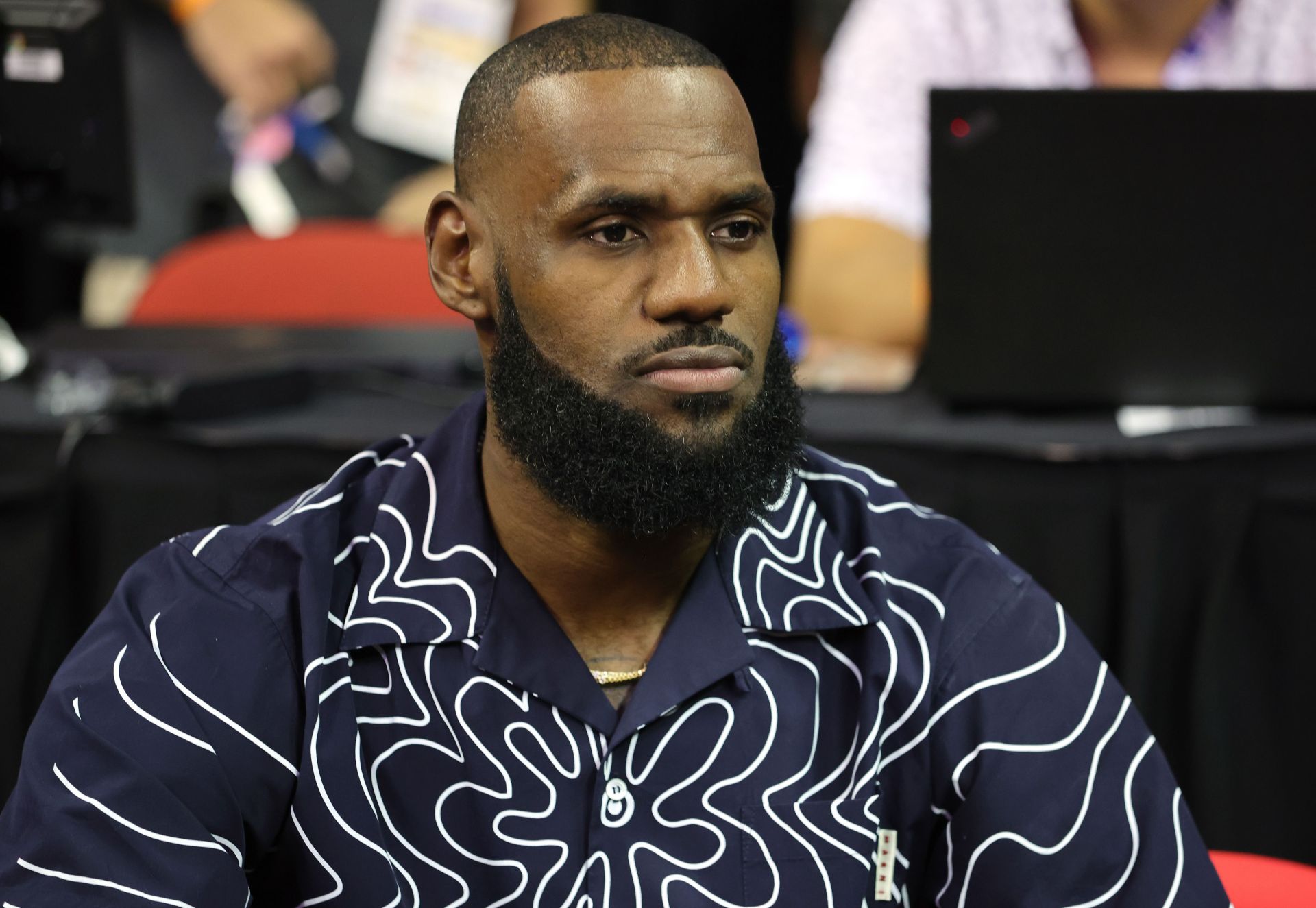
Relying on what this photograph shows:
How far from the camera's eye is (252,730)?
3.77 ft

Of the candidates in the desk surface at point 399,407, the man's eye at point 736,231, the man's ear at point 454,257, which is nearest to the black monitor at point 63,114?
→ the desk surface at point 399,407

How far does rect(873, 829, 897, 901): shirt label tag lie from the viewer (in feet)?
4.02

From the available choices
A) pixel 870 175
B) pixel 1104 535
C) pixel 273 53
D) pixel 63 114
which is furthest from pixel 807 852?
pixel 273 53

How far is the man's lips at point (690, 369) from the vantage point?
45.7 inches

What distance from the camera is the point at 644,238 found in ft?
3.90

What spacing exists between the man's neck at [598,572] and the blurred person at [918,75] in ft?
6.43

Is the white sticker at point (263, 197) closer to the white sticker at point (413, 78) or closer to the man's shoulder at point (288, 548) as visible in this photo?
the white sticker at point (413, 78)

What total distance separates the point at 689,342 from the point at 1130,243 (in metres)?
1.01

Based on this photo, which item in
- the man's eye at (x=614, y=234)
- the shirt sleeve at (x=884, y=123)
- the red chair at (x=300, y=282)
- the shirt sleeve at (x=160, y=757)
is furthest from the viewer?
the shirt sleeve at (x=884, y=123)

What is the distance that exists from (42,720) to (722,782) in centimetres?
55

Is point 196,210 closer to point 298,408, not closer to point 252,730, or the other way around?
point 298,408

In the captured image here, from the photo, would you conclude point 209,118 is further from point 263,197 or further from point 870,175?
point 870,175

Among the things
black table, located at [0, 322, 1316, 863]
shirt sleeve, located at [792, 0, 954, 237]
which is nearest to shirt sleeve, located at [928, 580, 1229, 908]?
black table, located at [0, 322, 1316, 863]

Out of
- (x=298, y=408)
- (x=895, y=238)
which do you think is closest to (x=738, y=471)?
(x=298, y=408)
